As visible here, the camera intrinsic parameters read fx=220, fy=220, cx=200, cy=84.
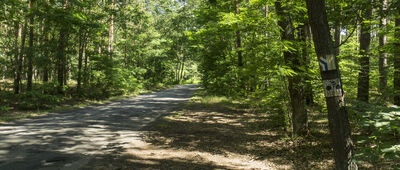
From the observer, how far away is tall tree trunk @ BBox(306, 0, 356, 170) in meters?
2.96

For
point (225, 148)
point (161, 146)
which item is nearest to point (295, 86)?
point (225, 148)

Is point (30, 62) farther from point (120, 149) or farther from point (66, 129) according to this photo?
point (120, 149)

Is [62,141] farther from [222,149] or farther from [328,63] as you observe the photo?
[328,63]

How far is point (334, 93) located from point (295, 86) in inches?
117

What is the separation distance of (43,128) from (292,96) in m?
7.77

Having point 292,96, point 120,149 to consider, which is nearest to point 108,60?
point 120,149

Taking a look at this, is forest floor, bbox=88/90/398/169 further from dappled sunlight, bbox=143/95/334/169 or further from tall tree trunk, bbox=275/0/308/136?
tall tree trunk, bbox=275/0/308/136

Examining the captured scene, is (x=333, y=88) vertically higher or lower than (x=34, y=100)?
higher

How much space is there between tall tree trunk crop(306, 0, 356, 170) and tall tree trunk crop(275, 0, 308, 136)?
2.61m

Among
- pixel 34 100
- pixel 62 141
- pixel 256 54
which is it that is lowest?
pixel 62 141

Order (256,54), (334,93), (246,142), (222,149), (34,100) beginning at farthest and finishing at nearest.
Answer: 1. (34,100)
2. (256,54)
3. (246,142)
4. (222,149)
5. (334,93)

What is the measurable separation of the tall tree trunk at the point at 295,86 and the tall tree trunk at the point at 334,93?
8.58 feet

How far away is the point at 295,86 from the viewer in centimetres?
584

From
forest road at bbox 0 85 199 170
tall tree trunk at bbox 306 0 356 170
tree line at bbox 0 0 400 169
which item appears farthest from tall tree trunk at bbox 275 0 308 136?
forest road at bbox 0 85 199 170
